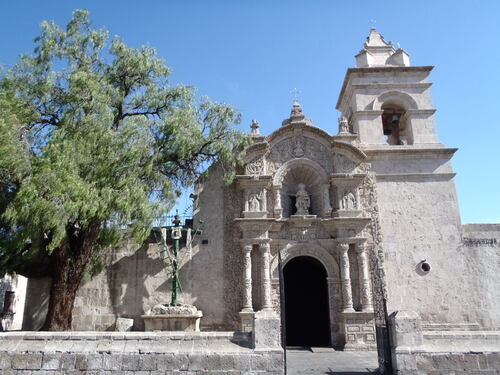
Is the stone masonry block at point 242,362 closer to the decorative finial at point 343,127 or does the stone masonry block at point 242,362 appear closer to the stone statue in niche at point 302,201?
the stone statue in niche at point 302,201

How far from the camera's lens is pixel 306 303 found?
15938 mm

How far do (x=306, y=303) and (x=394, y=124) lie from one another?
27.3 feet

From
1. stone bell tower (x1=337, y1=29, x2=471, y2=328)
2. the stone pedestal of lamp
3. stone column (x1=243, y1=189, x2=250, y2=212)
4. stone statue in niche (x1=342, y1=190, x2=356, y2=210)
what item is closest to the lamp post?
the stone pedestal of lamp

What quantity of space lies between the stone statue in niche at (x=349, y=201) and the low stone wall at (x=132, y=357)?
7.68 meters

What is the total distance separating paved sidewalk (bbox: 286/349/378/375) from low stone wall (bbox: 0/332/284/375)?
1749mm

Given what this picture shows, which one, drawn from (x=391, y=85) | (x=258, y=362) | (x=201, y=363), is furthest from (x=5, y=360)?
(x=391, y=85)

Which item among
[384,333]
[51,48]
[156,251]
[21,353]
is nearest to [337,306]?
[384,333]

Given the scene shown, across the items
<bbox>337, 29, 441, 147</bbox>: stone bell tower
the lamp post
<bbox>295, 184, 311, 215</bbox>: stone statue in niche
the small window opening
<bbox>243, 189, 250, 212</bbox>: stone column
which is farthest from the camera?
the small window opening

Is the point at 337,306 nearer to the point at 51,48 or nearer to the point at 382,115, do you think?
the point at 382,115

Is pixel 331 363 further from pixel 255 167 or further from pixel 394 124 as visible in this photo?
pixel 394 124

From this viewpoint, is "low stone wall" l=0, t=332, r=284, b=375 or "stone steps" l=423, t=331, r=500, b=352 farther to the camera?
"stone steps" l=423, t=331, r=500, b=352

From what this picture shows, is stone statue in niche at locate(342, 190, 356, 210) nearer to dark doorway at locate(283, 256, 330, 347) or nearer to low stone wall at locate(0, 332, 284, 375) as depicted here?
dark doorway at locate(283, 256, 330, 347)

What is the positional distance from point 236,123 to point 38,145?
5.82m

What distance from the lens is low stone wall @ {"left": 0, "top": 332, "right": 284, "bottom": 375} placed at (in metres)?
7.59
